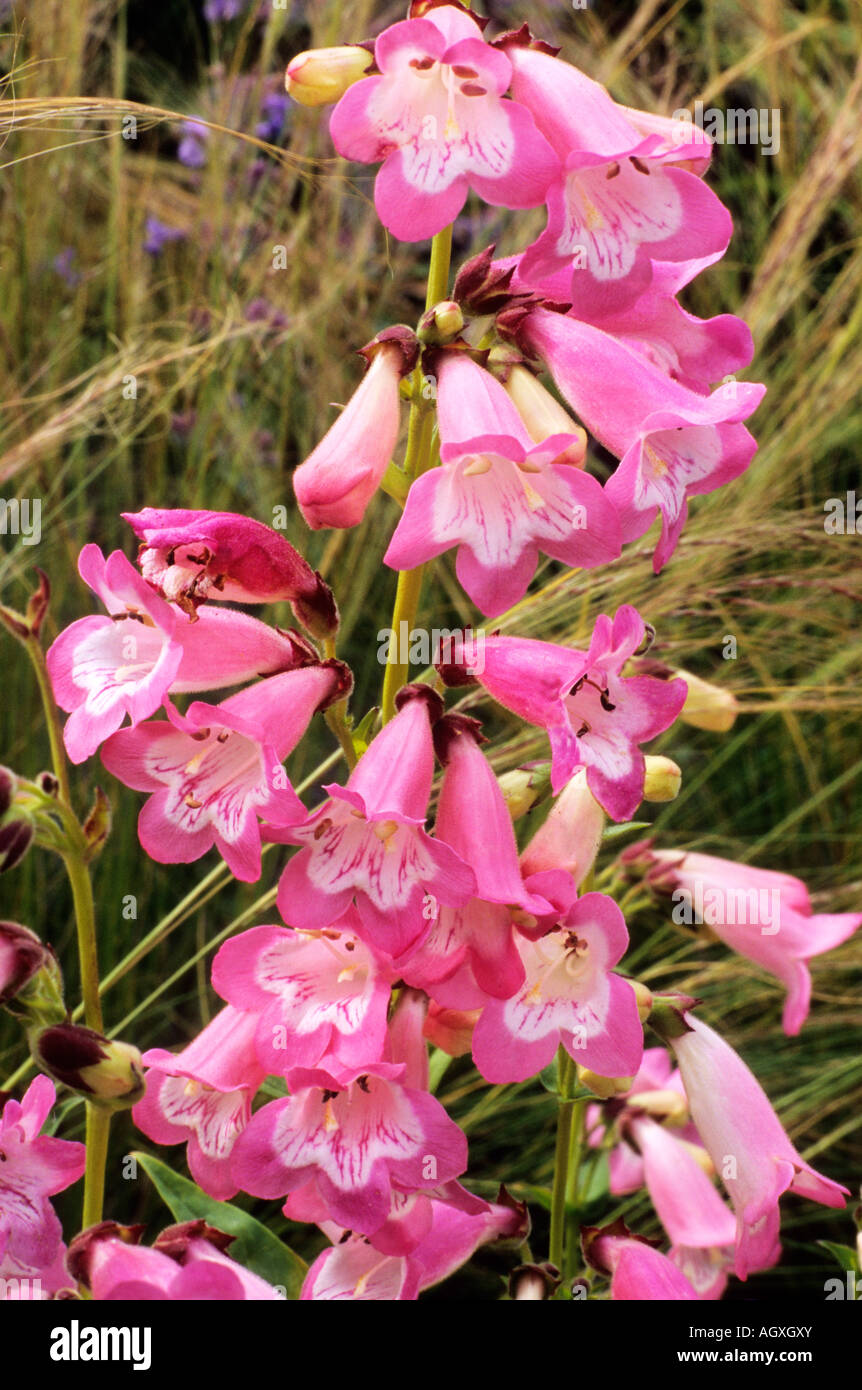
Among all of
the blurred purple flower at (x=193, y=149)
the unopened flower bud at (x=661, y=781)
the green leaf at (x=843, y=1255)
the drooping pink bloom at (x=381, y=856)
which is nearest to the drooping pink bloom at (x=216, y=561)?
the drooping pink bloom at (x=381, y=856)

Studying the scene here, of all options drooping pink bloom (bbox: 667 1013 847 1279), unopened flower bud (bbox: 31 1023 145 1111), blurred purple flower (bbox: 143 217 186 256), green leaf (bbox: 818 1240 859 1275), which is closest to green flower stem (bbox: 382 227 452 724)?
unopened flower bud (bbox: 31 1023 145 1111)

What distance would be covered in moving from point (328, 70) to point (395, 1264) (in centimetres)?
83

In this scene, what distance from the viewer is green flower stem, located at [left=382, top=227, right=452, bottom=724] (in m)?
0.95

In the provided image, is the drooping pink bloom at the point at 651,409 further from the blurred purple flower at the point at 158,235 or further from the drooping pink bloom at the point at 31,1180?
the blurred purple flower at the point at 158,235

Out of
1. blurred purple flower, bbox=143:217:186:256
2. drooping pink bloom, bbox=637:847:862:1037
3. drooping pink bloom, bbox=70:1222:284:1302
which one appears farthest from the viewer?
blurred purple flower, bbox=143:217:186:256

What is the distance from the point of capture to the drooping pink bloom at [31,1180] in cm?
93

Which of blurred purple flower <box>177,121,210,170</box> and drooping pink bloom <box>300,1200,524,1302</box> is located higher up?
blurred purple flower <box>177,121,210,170</box>

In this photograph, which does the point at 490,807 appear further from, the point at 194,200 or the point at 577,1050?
the point at 194,200

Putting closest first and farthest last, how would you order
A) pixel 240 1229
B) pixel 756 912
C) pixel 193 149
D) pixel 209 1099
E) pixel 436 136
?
pixel 436 136, pixel 209 1099, pixel 240 1229, pixel 756 912, pixel 193 149

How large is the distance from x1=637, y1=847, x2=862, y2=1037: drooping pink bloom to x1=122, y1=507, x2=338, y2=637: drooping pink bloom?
511 mm

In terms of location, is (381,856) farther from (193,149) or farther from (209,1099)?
(193,149)

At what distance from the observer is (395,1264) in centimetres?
97

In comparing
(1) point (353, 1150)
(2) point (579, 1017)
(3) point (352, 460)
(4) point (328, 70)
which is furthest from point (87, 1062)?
(4) point (328, 70)

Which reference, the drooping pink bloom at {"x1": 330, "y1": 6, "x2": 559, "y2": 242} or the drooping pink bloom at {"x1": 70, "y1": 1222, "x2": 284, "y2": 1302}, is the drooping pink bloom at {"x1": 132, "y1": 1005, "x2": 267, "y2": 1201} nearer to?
the drooping pink bloom at {"x1": 70, "y1": 1222, "x2": 284, "y2": 1302}
